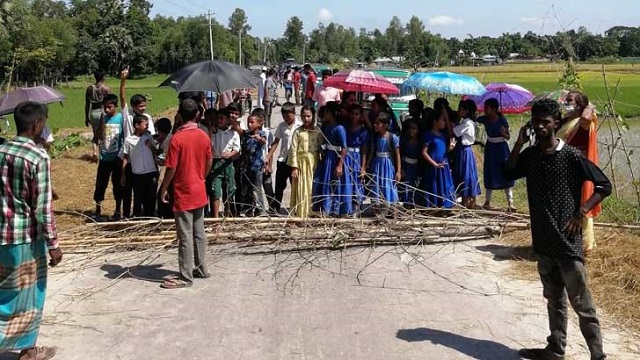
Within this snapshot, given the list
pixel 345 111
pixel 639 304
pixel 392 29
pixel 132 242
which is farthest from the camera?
pixel 392 29

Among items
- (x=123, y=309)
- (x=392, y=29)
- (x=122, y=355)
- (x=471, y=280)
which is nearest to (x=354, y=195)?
(x=471, y=280)

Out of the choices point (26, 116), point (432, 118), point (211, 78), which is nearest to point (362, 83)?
point (432, 118)

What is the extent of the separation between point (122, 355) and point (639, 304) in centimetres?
417

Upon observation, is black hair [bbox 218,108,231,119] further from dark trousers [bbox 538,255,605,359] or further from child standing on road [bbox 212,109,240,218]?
dark trousers [bbox 538,255,605,359]

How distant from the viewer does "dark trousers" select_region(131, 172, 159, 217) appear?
803 centimetres

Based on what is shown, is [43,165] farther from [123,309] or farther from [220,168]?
[220,168]

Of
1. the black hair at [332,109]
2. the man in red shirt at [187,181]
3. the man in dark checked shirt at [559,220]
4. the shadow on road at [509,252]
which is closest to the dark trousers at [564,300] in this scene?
the man in dark checked shirt at [559,220]

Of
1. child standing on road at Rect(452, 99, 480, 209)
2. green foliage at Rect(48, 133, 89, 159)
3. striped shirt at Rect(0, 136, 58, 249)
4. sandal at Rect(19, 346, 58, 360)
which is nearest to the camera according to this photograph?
striped shirt at Rect(0, 136, 58, 249)

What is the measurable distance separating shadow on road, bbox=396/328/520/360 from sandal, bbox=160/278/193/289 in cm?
213

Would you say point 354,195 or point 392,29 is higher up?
point 392,29

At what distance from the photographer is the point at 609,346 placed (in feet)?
15.4

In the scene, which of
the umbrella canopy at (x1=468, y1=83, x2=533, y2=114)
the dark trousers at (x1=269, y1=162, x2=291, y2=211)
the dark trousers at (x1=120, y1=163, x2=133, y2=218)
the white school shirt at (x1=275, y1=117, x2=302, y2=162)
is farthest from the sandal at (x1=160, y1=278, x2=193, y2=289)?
the umbrella canopy at (x1=468, y1=83, x2=533, y2=114)

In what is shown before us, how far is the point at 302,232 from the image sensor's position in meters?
7.37

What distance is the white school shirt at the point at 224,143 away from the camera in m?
7.91
